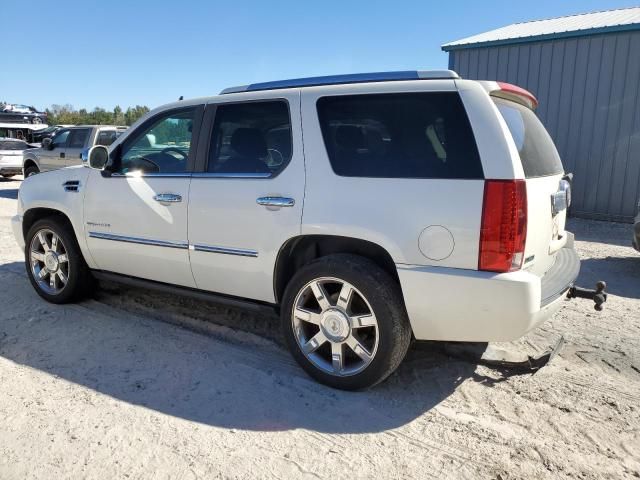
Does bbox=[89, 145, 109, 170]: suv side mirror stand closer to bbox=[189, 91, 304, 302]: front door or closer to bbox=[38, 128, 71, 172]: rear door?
bbox=[189, 91, 304, 302]: front door

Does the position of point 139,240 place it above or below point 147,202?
below

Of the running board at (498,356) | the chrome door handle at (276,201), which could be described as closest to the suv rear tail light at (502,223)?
the running board at (498,356)

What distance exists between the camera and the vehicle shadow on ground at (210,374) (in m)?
3.05

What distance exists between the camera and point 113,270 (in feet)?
14.8

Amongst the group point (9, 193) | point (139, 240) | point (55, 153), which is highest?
point (55, 153)

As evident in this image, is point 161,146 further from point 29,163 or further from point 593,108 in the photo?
point 29,163

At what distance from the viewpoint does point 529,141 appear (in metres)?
3.19

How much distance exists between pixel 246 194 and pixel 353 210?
2.65 ft

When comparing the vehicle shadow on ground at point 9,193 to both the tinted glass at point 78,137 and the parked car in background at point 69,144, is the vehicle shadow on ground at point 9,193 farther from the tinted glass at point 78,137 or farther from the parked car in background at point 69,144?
the tinted glass at point 78,137

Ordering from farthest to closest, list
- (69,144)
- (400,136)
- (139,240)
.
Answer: (69,144)
(139,240)
(400,136)

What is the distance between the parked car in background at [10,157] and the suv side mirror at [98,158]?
50.1 feet

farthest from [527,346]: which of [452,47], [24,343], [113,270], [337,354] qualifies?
[452,47]

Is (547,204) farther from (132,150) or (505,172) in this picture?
(132,150)

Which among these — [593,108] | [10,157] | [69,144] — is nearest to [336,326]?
[593,108]
